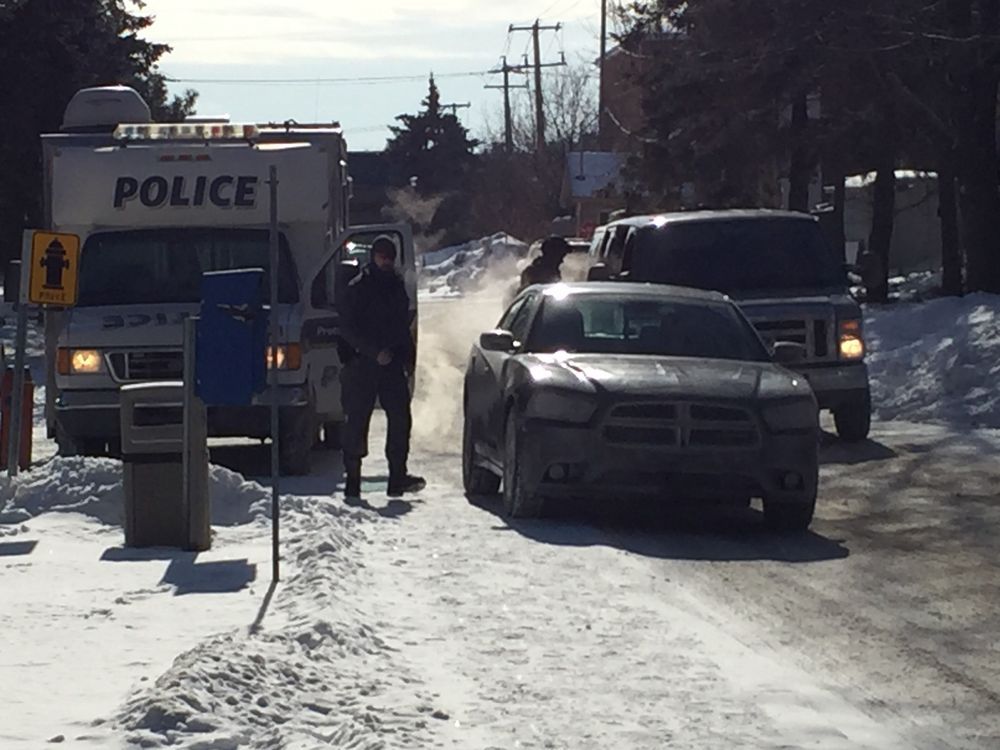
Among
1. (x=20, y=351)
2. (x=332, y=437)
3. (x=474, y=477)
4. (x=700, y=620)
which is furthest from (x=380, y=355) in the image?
(x=700, y=620)

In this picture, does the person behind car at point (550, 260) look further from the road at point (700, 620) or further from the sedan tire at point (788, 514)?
the sedan tire at point (788, 514)

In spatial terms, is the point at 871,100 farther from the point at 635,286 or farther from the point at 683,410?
the point at 683,410

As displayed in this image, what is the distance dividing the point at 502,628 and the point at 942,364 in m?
14.5

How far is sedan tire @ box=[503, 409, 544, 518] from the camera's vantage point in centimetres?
1251

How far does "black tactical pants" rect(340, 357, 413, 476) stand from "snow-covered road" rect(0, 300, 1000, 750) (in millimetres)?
622

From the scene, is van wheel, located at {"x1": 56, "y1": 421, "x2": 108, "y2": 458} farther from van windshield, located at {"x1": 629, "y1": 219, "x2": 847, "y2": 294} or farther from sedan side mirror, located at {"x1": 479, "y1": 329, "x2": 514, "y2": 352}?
van windshield, located at {"x1": 629, "y1": 219, "x2": 847, "y2": 294}

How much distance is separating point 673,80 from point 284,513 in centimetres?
2486

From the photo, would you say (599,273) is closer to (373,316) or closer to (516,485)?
(373,316)

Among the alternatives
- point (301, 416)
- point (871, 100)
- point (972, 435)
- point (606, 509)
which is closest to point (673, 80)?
point (871, 100)

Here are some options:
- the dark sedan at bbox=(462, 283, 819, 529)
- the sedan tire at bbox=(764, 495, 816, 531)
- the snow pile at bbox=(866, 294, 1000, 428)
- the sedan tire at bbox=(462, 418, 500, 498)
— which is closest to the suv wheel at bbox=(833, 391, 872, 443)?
the snow pile at bbox=(866, 294, 1000, 428)

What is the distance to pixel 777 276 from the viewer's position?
19.0m

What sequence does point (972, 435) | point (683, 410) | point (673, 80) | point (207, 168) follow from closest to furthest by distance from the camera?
1. point (683, 410)
2. point (207, 168)
3. point (972, 435)
4. point (673, 80)

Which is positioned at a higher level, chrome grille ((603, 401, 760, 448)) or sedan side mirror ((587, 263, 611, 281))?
sedan side mirror ((587, 263, 611, 281))

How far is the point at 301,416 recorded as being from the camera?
16.3 m
